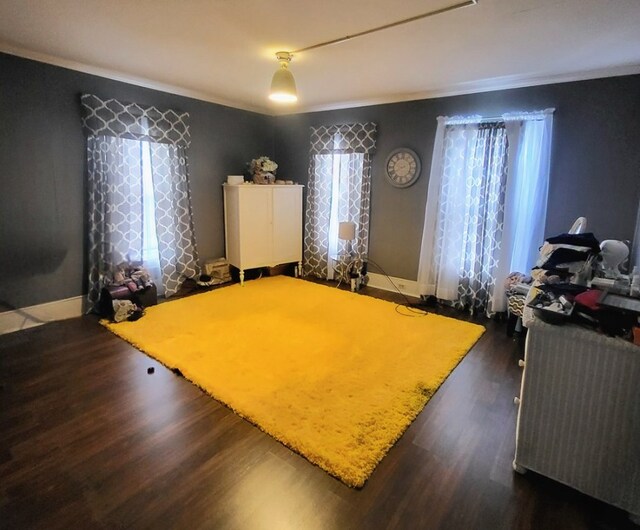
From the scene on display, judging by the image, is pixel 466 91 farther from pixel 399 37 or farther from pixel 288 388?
pixel 288 388

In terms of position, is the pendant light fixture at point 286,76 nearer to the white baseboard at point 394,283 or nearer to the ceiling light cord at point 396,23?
the ceiling light cord at point 396,23

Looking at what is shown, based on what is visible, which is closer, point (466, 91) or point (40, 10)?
point (40, 10)

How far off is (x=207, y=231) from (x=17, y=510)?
11.7 ft

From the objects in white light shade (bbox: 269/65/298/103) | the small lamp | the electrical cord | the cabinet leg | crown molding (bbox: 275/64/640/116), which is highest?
crown molding (bbox: 275/64/640/116)

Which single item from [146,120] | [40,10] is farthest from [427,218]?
[40,10]

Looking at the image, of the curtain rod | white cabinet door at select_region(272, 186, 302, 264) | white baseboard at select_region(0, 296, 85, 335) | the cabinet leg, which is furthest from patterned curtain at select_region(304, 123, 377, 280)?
the cabinet leg

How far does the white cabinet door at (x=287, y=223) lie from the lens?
Result: 4798mm

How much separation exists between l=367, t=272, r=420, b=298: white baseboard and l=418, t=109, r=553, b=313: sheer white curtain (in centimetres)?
21

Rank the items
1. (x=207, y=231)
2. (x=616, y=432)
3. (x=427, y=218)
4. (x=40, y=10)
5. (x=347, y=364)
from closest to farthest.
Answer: (x=616, y=432), (x=40, y=10), (x=347, y=364), (x=427, y=218), (x=207, y=231)

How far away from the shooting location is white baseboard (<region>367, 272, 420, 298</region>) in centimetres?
445

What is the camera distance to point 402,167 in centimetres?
428

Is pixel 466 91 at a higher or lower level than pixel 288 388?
higher

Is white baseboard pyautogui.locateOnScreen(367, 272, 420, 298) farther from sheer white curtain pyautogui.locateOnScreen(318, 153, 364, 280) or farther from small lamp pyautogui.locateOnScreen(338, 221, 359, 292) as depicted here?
sheer white curtain pyautogui.locateOnScreen(318, 153, 364, 280)

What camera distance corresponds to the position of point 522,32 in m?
2.29
